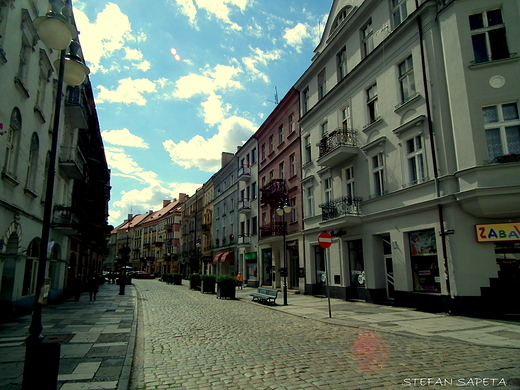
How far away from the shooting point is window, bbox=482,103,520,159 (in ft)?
39.2

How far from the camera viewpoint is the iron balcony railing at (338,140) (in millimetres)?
18812

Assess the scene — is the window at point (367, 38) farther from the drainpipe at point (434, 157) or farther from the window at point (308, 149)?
the window at point (308, 149)

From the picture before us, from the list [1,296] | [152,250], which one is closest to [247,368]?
[1,296]

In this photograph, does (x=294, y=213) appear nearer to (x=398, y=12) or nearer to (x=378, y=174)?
(x=378, y=174)

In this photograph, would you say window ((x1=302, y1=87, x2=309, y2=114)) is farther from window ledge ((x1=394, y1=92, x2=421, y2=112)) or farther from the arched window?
the arched window

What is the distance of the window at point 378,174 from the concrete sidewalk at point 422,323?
5294mm

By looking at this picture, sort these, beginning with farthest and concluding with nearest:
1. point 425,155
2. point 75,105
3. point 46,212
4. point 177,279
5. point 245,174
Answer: point 177,279 < point 245,174 < point 75,105 < point 425,155 < point 46,212

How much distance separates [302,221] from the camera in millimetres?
24516

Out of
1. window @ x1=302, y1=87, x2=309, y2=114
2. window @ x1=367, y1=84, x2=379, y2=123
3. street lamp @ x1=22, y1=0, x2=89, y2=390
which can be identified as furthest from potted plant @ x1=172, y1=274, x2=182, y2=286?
street lamp @ x1=22, y1=0, x2=89, y2=390

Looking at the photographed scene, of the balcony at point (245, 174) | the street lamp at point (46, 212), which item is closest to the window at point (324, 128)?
the balcony at point (245, 174)

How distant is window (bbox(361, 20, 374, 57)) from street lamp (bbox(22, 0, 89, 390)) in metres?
15.8

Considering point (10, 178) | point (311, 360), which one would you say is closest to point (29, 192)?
point (10, 178)

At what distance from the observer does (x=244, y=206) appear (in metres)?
35.8

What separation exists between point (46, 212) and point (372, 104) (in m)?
16.4
